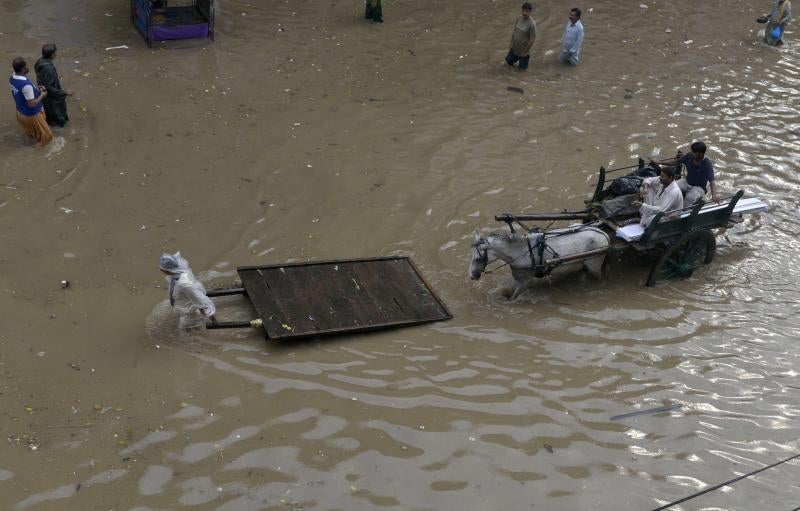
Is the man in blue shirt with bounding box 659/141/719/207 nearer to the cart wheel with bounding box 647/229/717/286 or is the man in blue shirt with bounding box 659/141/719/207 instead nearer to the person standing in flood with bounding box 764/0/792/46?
the cart wheel with bounding box 647/229/717/286

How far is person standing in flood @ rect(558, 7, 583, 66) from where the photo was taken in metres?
15.1

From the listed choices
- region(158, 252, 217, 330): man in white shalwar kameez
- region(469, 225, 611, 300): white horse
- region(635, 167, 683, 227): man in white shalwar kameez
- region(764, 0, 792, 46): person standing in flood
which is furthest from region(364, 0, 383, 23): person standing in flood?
region(158, 252, 217, 330): man in white shalwar kameez

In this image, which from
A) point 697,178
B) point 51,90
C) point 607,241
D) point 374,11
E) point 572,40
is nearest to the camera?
point 607,241

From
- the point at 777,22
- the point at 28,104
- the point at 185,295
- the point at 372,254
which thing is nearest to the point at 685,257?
the point at 372,254

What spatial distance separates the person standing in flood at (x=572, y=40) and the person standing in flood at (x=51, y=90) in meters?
9.35

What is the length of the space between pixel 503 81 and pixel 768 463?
953 cm

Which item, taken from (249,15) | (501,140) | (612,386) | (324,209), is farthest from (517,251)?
(249,15)

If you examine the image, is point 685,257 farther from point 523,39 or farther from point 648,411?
point 523,39

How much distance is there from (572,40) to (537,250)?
788 centimetres

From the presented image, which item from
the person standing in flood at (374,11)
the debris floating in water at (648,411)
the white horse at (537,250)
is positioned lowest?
the debris floating in water at (648,411)

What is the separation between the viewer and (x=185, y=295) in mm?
7816

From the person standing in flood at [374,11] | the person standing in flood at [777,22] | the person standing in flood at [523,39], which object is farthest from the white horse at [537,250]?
the person standing in flood at [777,22]

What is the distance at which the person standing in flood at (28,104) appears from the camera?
10.9 metres

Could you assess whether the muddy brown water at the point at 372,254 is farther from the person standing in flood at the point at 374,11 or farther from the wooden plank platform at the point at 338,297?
the person standing in flood at the point at 374,11
